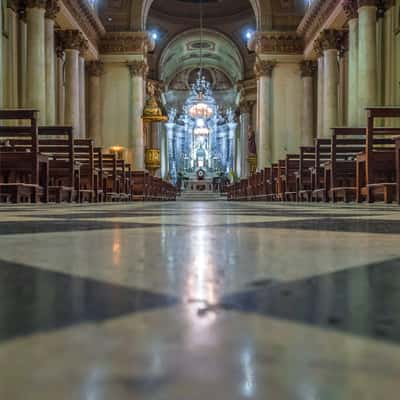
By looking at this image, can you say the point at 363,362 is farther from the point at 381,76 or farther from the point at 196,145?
the point at 196,145

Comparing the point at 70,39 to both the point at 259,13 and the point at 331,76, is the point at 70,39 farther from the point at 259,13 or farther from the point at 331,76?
the point at 331,76

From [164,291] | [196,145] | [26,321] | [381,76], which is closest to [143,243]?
[164,291]

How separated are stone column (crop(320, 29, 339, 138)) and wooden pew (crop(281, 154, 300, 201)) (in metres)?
3.73

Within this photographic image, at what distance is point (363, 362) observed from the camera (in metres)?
0.30

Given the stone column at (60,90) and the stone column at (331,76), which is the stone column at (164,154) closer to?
the stone column at (60,90)

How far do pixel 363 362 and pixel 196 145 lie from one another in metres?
34.6

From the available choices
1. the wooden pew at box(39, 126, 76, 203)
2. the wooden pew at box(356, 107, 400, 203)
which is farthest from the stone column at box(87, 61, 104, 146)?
the wooden pew at box(356, 107, 400, 203)

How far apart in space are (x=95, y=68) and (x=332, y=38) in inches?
277

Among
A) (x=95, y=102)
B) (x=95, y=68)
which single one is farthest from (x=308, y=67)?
(x=95, y=102)

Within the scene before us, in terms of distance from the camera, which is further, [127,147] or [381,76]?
[127,147]

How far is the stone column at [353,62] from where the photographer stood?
1170cm

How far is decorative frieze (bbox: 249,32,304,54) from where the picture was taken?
56.0 ft

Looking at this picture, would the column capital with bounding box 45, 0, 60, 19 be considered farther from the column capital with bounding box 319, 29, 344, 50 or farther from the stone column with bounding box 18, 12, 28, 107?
the column capital with bounding box 319, 29, 344, 50

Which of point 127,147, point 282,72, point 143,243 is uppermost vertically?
point 282,72
